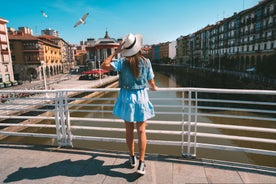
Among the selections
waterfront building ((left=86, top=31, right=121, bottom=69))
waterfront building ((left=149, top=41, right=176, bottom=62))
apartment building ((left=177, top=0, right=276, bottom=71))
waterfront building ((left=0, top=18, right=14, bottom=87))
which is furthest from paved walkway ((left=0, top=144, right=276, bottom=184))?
waterfront building ((left=149, top=41, right=176, bottom=62))

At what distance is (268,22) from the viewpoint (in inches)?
1538

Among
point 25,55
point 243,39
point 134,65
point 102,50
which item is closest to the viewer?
point 134,65

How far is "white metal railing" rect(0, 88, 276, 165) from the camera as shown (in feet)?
10.4

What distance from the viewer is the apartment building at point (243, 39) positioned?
39.0 metres

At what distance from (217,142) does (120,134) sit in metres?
5.81

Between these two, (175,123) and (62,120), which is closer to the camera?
(175,123)

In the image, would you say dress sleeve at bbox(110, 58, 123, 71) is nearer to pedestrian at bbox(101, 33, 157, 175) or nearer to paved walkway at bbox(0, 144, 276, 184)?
pedestrian at bbox(101, 33, 157, 175)

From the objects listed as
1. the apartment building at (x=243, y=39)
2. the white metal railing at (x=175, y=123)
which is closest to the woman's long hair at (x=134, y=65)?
the white metal railing at (x=175, y=123)

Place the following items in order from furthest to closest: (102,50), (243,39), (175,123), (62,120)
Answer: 1. (102,50)
2. (243,39)
3. (62,120)
4. (175,123)

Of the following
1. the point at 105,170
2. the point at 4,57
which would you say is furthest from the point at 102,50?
the point at 105,170

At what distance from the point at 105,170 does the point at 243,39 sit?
5576 cm

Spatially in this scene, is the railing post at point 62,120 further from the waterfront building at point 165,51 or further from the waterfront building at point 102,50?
the waterfront building at point 165,51

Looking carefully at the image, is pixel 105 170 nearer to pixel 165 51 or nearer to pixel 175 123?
pixel 175 123

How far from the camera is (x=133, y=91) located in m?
2.65
